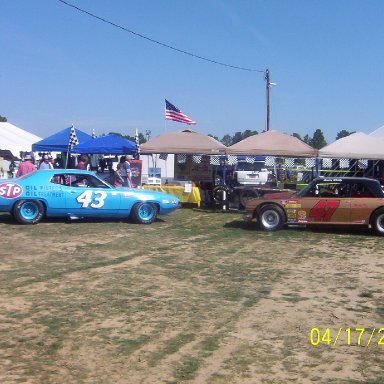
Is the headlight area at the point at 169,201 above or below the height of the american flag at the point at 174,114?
below

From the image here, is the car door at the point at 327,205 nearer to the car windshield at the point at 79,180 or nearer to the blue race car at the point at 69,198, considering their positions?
the blue race car at the point at 69,198

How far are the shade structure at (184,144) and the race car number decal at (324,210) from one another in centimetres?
558

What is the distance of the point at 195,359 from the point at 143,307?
60.8 inches

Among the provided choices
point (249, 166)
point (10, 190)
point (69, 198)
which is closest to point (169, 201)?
point (69, 198)

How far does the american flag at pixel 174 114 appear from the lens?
19.7m

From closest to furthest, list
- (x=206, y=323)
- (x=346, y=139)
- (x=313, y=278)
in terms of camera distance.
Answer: (x=206, y=323) < (x=313, y=278) < (x=346, y=139)

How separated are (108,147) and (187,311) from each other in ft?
43.5

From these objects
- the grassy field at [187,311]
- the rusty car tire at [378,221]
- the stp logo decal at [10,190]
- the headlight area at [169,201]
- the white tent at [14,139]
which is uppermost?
the white tent at [14,139]

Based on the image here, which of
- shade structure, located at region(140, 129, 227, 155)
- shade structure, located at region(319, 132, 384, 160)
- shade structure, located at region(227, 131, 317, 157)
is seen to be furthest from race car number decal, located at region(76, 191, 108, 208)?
shade structure, located at region(319, 132, 384, 160)

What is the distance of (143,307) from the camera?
18.5ft

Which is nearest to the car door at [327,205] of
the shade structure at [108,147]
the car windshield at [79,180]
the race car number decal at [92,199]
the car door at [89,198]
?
the car door at [89,198]

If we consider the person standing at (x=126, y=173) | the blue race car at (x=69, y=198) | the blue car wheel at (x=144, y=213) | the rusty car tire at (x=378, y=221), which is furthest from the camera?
the person standing at (x=126, y=173)

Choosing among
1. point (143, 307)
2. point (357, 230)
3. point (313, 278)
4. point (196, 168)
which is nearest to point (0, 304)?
point (143, 307)

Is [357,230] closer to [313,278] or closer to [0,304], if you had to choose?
[313,278]
